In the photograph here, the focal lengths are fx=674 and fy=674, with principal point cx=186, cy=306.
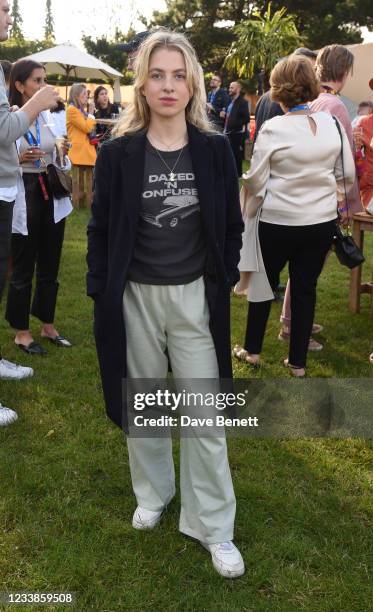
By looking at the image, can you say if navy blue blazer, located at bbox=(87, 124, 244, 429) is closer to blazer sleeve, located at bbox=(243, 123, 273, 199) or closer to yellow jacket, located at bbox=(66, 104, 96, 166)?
blazer sleeve, located at bbox=(243, 123, 273, 199)

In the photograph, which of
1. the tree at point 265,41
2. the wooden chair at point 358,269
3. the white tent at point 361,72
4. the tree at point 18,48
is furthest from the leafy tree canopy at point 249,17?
the wooden chair at point 358,269

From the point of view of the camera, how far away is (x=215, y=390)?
2.62m

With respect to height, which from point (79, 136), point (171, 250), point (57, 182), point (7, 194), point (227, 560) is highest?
point (171, 250)

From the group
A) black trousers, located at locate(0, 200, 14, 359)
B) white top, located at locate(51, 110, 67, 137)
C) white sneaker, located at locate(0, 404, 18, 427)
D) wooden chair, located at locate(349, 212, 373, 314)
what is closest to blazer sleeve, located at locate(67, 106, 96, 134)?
white top, located at locate(51, 110, 67, 137)

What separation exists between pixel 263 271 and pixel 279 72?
4.18ft

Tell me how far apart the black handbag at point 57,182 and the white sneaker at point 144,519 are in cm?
247

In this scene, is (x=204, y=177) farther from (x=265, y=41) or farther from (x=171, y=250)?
(x=265, y=41)

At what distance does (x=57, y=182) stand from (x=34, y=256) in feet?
1.90

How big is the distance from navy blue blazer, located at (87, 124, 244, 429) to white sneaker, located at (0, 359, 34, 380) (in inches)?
78.2

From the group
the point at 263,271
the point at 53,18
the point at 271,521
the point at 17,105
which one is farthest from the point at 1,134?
the point at 53,18

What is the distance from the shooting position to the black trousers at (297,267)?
171 inches

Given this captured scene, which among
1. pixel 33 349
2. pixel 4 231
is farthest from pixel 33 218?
pixel 33 349

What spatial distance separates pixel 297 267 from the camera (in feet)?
14.8

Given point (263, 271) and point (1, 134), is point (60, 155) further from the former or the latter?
point (263, 271)
